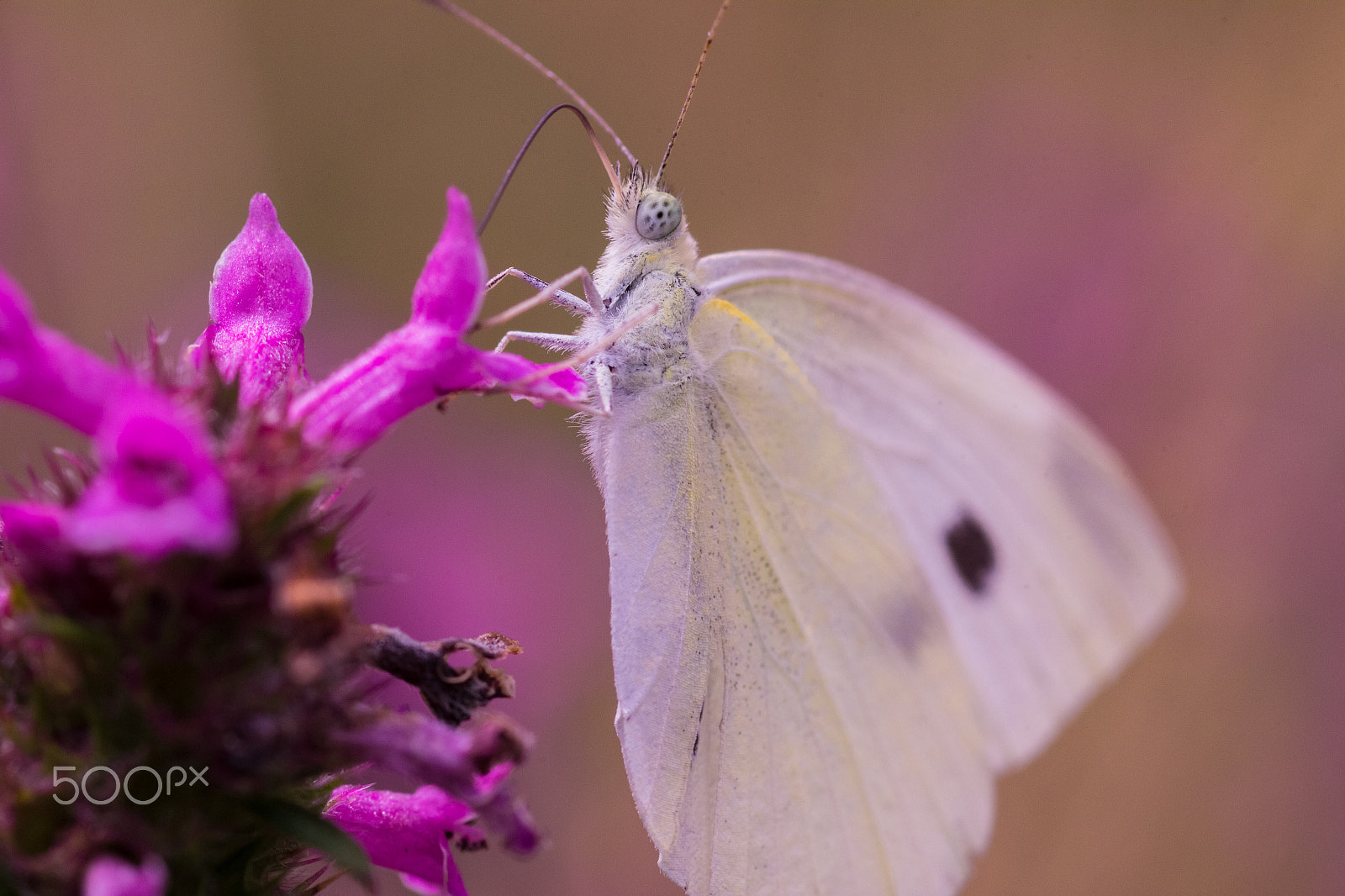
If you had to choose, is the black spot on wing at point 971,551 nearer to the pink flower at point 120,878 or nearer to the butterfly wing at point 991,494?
the butterfly wing at point 991,494

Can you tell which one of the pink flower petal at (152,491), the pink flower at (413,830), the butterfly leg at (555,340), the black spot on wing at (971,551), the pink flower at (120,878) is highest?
the butterfly leg at (555,340)

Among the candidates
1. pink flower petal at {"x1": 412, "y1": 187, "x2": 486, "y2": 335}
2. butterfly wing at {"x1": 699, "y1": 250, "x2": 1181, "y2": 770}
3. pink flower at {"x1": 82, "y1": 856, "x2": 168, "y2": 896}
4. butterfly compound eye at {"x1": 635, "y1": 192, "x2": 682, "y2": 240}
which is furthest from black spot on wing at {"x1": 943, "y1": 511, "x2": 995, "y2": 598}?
pink flower at {"x1": 82, "y1": 856, "x2": 168, "y2": 896}

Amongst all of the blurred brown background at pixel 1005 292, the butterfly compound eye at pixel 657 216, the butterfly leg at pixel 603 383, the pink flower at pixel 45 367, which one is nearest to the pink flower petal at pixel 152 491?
the pink flower at pixel 45 367

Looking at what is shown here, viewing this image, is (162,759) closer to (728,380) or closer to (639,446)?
(639,446)

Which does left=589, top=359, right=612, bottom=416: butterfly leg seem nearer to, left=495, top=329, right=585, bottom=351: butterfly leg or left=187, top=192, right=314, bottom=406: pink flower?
left=495, top=329, right=585, bottom=351: butterfly leg

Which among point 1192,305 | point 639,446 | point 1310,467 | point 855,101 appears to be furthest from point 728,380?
point 855,101
